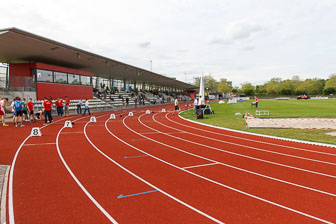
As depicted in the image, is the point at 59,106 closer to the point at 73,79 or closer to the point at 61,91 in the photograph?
the point at 61,91

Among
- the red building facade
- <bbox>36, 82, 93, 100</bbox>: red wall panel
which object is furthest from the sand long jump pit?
<bbox>36, 82, 93, 100</bbox>: red wall panel

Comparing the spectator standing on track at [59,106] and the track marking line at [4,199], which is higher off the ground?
the spectator standing on track at [59,106]

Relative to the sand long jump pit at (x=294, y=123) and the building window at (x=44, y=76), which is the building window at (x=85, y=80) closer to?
the building window at (x=44, y=76)

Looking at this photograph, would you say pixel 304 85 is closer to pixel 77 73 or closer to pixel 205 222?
pixel 77 73

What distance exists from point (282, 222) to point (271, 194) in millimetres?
1019

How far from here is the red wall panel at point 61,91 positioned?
72.7ft

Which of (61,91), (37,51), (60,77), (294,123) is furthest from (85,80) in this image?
(294,123)

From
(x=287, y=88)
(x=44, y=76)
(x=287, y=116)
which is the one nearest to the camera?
(x=287, y=116)

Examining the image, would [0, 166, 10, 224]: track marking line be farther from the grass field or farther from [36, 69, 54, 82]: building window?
[36, 69, 54, 82]: building window

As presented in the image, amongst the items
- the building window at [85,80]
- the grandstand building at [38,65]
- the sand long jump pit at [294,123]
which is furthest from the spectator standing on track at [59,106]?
the sand long jump pit at [294,123]

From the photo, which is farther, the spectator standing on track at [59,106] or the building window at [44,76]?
the building window at [44,76]

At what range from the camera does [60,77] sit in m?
25.1

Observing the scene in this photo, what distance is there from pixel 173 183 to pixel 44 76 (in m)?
22.6

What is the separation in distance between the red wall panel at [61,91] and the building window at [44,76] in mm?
427
